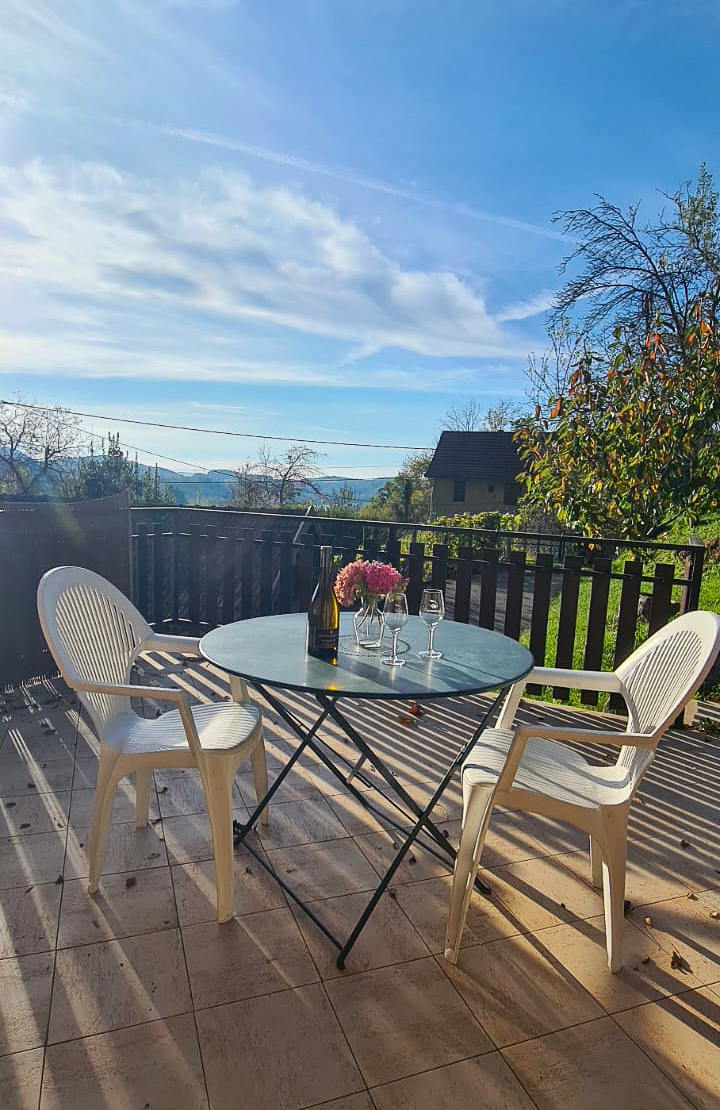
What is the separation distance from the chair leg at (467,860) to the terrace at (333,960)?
2.8 inches

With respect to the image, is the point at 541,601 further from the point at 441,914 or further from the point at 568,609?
the point at 441,914

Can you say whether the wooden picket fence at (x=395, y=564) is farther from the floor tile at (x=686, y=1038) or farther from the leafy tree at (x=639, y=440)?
the floor tile at (x=686, y=1038)

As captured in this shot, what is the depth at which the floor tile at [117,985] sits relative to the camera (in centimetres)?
144

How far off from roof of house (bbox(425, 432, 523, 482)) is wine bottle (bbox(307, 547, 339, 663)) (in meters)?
20.7

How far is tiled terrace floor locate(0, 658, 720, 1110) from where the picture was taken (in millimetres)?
1304

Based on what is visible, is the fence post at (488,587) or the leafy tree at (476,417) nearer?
the fence post at (488,587)

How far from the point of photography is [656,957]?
5.59ft

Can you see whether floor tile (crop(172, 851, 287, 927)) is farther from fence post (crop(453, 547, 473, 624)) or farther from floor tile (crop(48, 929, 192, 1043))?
fence post (crop(453, 547, 473, 624))

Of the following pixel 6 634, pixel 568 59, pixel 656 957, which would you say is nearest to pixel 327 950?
pixel 656 957

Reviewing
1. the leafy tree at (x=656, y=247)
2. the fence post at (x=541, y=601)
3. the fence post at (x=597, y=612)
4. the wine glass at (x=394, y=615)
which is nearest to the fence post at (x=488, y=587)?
the fence post at (x=541, y=601)

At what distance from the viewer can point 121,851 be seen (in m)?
2.11

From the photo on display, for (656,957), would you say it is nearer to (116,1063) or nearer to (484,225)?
(116,1063)

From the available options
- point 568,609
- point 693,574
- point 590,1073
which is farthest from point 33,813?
point 693,574

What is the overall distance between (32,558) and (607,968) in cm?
333
